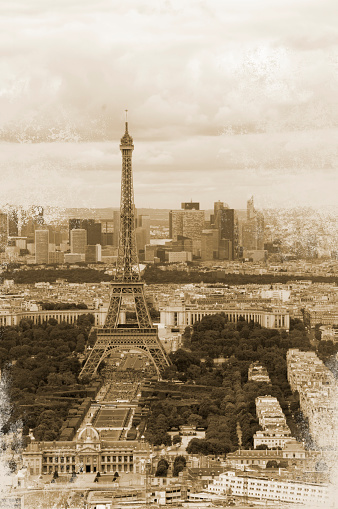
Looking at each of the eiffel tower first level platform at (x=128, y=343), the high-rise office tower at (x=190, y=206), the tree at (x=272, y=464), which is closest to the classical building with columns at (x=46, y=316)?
the high-rise office tower at (x=190, y=206)

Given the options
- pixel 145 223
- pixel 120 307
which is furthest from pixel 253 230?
pixel 120 307

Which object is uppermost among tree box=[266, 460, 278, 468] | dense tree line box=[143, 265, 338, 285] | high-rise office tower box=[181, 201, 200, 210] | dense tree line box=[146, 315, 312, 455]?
high-rise office tower box=[181, 201, 200, 210]

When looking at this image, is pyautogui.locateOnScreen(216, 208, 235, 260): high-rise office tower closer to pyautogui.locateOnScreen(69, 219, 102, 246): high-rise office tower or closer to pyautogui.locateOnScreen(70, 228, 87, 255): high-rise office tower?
pyautogui.locateOnScreen(69, 219, 102, 246): high-rise office tower

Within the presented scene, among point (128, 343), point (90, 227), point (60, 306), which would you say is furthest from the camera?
Answer: point (90, 227)

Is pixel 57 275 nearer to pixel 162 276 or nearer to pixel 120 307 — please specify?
pixel 162 276

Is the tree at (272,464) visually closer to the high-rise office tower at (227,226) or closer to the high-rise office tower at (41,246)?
the high-rise office tower at (227,226)

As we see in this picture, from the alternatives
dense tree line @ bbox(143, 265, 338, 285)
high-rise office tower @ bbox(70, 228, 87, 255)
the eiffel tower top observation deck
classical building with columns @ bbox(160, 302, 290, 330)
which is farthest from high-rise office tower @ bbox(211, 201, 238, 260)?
the eiffel tower top observation deck
